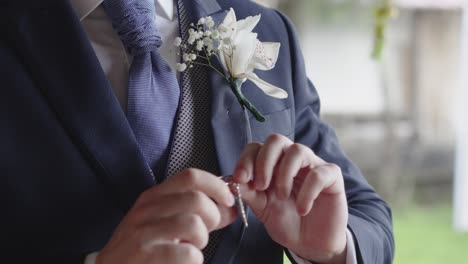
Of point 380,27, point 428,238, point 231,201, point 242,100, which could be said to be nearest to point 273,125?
point 242,100

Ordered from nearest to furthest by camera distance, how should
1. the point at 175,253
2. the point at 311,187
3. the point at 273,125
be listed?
1. the point at 175,253
2. the point at 311,187
3. the point at 273,125

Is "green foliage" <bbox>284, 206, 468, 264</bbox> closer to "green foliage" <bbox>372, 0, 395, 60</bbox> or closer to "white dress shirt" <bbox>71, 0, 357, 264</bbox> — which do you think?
"green foliage" <bbox>372, 0, 395, 60</bbox>

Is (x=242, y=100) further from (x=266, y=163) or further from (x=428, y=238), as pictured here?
(x=428, y=238)

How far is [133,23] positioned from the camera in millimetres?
991

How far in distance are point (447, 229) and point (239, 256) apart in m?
3.96

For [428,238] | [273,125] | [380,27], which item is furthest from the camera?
[428,238]

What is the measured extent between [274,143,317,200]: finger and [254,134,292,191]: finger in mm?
10

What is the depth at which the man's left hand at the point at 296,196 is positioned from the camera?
2.78 feet

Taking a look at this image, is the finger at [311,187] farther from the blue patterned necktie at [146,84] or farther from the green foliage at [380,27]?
the green foliage at [380,27]

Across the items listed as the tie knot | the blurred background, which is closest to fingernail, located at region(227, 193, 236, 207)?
the tie knot

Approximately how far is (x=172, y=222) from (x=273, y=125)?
38cm

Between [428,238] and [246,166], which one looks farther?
[428,238]

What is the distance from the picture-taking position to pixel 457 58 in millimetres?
5672

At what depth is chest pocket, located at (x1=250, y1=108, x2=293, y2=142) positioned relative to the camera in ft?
3.53
